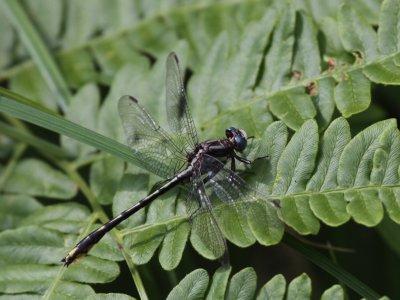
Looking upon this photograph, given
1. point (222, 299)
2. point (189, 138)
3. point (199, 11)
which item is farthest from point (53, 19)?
point (222, 299)

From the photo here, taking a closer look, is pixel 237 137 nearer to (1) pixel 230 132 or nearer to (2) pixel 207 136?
(1) pixel 230 132

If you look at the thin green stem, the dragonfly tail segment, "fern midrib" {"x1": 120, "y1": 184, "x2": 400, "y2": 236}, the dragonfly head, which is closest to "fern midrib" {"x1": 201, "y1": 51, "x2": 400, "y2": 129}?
the dragonfly head

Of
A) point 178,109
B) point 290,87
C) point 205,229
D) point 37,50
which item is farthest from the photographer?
point 37,50

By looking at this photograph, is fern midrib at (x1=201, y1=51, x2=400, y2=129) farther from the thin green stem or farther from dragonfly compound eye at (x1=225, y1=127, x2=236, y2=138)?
the thin green stem

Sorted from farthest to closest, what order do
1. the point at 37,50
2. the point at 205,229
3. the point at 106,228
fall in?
the point at 37,50 → the point at 106,228 → the point at 205,229

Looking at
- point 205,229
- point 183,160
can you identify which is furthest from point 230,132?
point 205,229

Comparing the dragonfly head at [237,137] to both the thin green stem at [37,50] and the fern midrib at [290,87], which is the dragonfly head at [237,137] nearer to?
the fern midrib at [290,87]

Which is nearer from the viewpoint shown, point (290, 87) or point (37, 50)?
point (290, 87)
